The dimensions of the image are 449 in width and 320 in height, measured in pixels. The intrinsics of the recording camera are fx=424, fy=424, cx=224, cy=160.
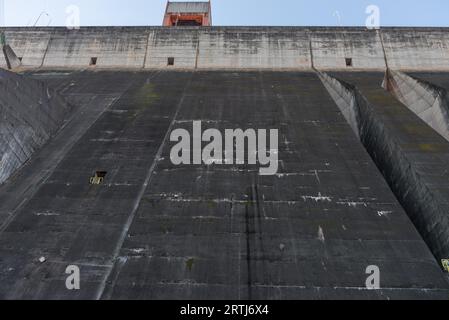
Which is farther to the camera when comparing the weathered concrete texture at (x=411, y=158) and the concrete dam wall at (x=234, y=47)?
the concrete dam wall at (x=234, y=47)

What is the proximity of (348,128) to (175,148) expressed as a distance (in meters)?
6.04

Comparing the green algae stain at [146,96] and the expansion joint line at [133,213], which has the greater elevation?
the green algae stain at [146,96]

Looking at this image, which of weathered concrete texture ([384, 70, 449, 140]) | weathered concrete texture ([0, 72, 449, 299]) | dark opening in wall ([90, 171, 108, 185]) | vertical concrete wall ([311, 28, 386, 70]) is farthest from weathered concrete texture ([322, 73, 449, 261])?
dark opening in wall ([90, 171, 108, 185])

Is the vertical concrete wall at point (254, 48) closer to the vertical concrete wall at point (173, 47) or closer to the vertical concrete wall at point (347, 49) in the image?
the vertical concrete wall at point (173, 47)

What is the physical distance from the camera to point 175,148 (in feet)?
44.0

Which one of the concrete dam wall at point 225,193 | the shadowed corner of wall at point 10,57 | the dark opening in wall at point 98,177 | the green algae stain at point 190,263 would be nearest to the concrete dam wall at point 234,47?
the shadowed corner of wall at point 10,57

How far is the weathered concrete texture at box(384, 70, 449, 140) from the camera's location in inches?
590

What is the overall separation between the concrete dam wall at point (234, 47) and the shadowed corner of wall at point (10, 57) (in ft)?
1.00

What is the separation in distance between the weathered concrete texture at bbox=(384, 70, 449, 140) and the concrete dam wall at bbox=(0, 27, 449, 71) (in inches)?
121

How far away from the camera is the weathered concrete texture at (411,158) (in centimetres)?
945
